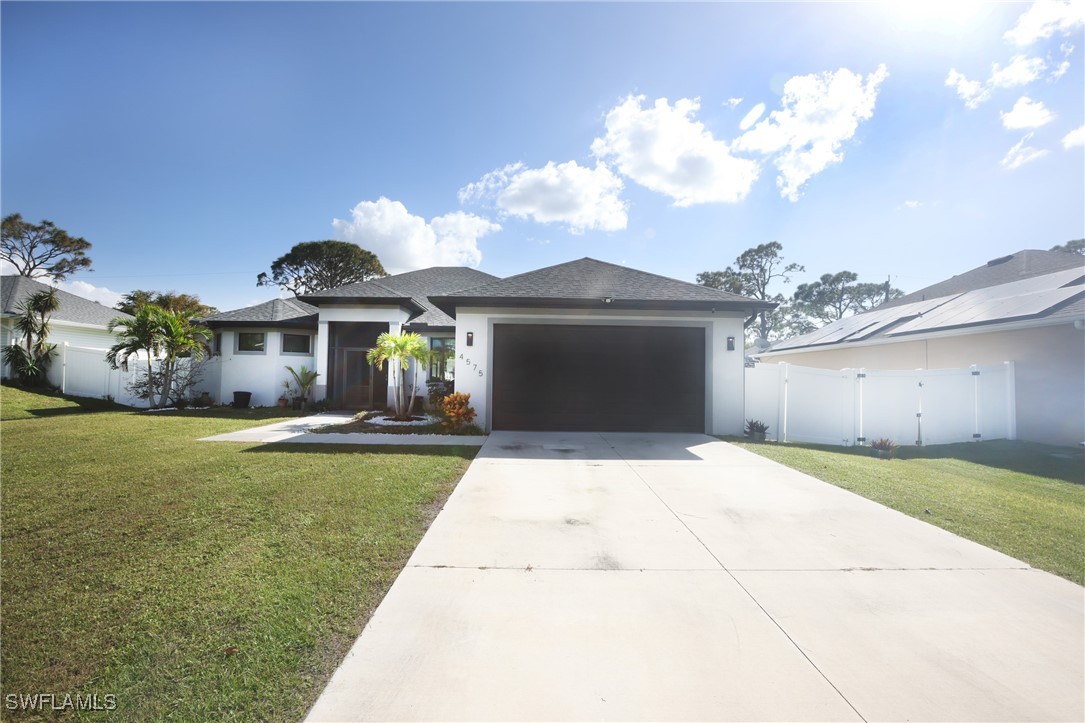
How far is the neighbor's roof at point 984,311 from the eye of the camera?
8398mm

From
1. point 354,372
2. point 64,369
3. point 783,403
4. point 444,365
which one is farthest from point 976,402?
point 64,369

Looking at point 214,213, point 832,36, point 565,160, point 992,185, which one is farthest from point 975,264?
point 214,213

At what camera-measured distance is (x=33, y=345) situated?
46.0 feet

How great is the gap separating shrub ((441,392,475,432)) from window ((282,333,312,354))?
8215mm

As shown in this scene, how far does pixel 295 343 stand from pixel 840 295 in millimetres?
45567

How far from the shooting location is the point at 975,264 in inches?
674

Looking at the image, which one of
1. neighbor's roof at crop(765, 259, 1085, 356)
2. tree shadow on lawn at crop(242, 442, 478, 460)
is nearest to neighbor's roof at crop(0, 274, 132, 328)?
tree shadow on lawn at crop(242, 442, 478, 460)

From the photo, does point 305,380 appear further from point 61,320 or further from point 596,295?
point 61,320

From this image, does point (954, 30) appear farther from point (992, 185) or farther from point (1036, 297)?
point (1036, 297)

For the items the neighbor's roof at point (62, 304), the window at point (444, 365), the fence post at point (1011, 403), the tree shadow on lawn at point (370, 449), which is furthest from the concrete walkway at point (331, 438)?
the neighbor's roof at point (62, 304)

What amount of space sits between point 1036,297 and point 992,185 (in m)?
3.24

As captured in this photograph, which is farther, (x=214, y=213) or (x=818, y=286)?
(x=818, y=286)

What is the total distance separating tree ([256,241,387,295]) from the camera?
29.4m

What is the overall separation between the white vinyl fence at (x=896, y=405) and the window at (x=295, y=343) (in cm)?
1489
